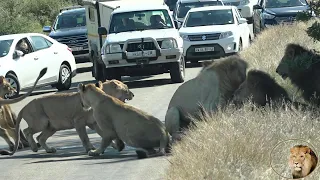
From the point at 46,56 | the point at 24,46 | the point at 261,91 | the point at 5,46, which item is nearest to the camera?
the point at 261,91

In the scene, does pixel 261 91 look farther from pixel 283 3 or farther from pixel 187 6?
pixel 187 6

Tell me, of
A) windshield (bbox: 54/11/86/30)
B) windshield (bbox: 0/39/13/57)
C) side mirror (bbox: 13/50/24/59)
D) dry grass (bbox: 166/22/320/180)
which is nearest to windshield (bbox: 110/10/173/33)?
side mirror (bbox: 13/50/24/59)

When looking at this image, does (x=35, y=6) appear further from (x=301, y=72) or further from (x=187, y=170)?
(x=187, y=170)

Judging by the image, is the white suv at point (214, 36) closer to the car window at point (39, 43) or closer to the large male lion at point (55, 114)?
the car window at point (39, 43)

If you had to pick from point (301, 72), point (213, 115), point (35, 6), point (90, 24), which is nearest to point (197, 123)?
point (213, 115)

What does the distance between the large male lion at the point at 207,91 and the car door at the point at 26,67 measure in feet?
35.2

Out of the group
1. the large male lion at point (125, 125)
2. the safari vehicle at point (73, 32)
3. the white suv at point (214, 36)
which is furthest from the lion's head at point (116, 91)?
the safari vehicle at point (73, 32)

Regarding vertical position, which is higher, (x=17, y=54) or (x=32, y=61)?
(x=17, y=54)

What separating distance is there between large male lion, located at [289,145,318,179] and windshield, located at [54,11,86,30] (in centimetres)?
2668

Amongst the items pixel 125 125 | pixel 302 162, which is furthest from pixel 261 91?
pixel 302 162

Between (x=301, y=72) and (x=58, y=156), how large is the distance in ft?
12.5

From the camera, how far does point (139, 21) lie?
25094mm

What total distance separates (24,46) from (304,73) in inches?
498

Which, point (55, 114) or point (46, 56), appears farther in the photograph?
point (46, 56)
